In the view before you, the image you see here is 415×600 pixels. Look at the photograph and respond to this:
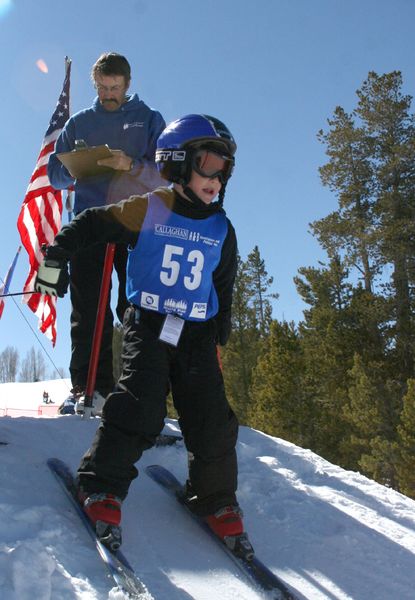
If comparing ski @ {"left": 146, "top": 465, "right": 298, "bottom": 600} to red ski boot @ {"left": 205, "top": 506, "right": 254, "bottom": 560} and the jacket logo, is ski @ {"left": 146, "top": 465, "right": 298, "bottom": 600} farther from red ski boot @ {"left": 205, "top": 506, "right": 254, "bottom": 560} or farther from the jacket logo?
the jacket logo

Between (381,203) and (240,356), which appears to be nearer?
(381,203)

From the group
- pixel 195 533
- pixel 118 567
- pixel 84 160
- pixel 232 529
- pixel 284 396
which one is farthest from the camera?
pixel 284 396

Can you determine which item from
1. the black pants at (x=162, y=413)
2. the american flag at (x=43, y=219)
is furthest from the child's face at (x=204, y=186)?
the american flag at (x=43, y=219)

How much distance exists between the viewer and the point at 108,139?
14.8 ft

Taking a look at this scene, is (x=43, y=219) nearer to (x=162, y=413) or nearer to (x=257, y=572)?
(x=162, y=413)

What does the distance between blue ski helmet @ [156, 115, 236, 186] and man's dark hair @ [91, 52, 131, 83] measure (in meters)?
1.56

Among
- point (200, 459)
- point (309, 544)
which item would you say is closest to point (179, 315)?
point (200, 459)

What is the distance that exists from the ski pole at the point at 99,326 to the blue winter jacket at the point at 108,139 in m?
0.44

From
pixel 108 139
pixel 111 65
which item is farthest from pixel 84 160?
pixel 111 65

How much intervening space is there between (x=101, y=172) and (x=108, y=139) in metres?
0.36

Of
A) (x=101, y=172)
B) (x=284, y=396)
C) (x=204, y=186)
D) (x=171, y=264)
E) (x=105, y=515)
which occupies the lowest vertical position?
(x=284, y=396)

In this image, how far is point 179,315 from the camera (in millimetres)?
2988

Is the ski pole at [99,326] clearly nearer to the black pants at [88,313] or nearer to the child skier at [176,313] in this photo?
the black pants at [88,313]

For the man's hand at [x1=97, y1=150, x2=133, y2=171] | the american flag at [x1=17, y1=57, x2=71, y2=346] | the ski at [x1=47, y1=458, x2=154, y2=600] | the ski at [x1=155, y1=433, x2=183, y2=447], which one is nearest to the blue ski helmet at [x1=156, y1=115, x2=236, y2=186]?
the man's hand at [x1=97, y1=150, x2=133, y2=171]
